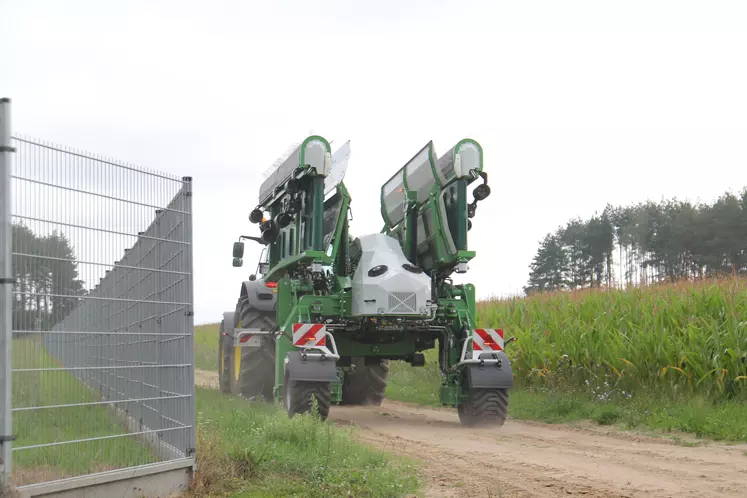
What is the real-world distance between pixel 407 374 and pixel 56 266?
1427 cm

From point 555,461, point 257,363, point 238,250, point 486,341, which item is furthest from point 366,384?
point 555,461

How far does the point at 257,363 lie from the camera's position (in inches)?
563

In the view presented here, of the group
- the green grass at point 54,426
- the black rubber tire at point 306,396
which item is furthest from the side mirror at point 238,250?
the green grass at point 54,426

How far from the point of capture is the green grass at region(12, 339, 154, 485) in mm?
5477

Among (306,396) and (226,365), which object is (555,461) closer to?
(306,396)

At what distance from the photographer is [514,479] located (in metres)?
7.54

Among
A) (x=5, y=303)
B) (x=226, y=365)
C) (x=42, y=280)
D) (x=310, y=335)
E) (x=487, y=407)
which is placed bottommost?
(x=487, y=407)

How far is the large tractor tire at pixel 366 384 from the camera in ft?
49.4

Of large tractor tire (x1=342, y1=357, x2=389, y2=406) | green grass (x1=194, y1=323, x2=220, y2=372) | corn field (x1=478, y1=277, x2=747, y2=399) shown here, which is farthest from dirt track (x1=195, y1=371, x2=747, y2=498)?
green grass (x1=194, y1=323, x2=220, y2=372)

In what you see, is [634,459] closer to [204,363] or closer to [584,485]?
[584,485]

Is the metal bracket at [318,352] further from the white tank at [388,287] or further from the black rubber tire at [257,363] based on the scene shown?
the black rubber tire at [257,363]

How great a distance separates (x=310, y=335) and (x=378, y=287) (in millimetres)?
1095

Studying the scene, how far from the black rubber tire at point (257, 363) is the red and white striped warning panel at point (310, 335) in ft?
8.92

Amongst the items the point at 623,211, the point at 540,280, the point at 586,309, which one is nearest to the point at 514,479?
the point at 586,309
